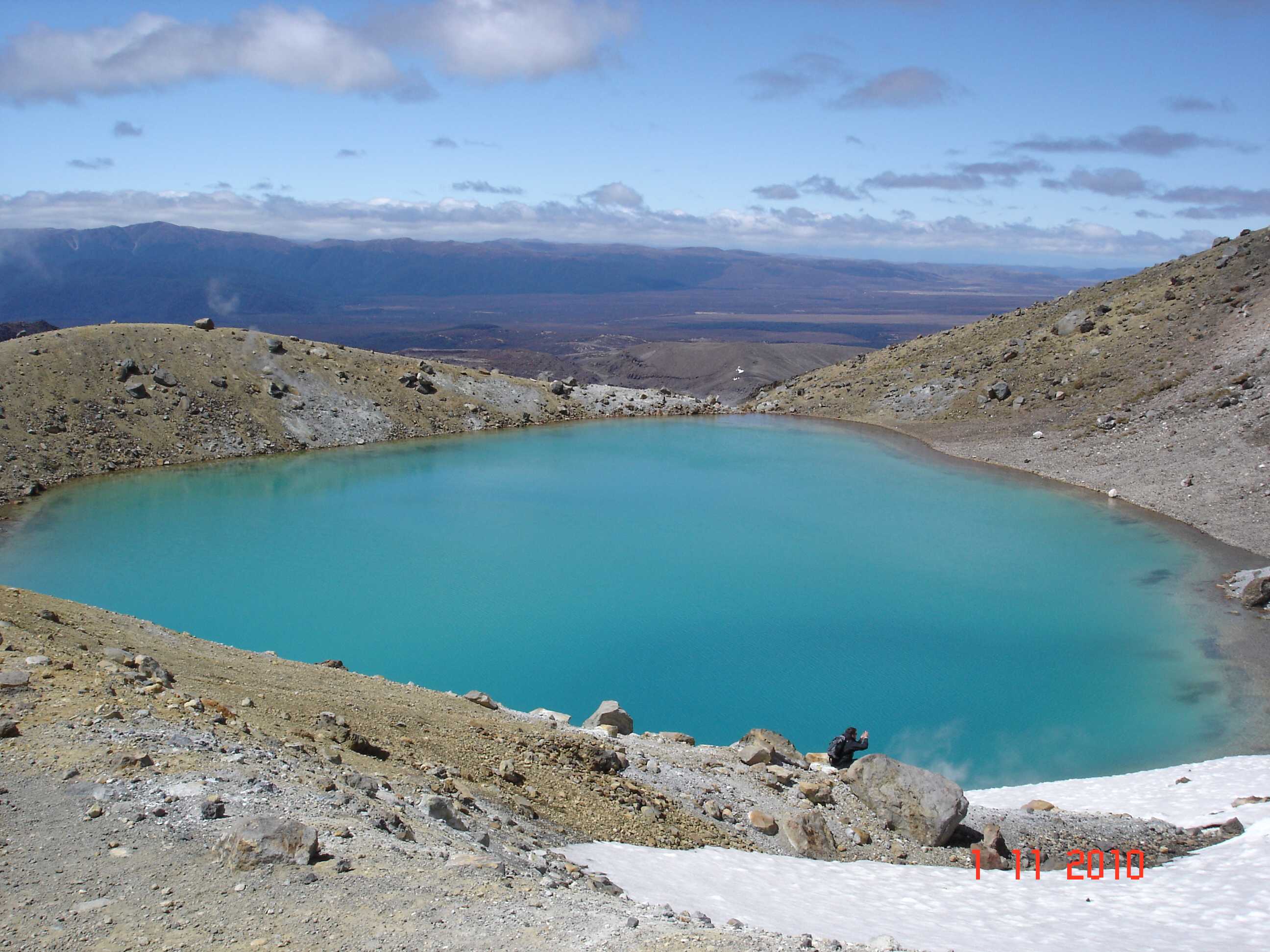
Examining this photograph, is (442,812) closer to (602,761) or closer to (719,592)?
(602,761)

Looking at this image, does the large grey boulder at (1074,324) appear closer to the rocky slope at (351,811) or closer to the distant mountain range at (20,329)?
the rocky slope at (351,811)

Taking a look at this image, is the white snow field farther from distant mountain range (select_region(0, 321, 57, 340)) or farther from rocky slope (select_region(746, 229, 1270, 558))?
distant mountain range (select_region(0, 321, 57, 340))

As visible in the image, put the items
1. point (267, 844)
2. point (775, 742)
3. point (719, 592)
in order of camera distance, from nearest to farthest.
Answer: point (267, 844) → point (775, 742) → point (719, 592)

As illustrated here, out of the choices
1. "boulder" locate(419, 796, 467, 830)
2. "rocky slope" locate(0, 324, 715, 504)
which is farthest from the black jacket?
"rocky slope" locate(0, 324, 715, 504)

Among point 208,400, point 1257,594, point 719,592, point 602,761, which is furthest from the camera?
point 208,400

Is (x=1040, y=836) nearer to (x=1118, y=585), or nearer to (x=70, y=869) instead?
(x=70, y=869)

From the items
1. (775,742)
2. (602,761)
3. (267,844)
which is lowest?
(775,742)

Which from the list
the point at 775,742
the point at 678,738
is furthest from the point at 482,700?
the point at 775,742

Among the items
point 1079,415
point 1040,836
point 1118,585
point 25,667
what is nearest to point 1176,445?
point 1079,415
